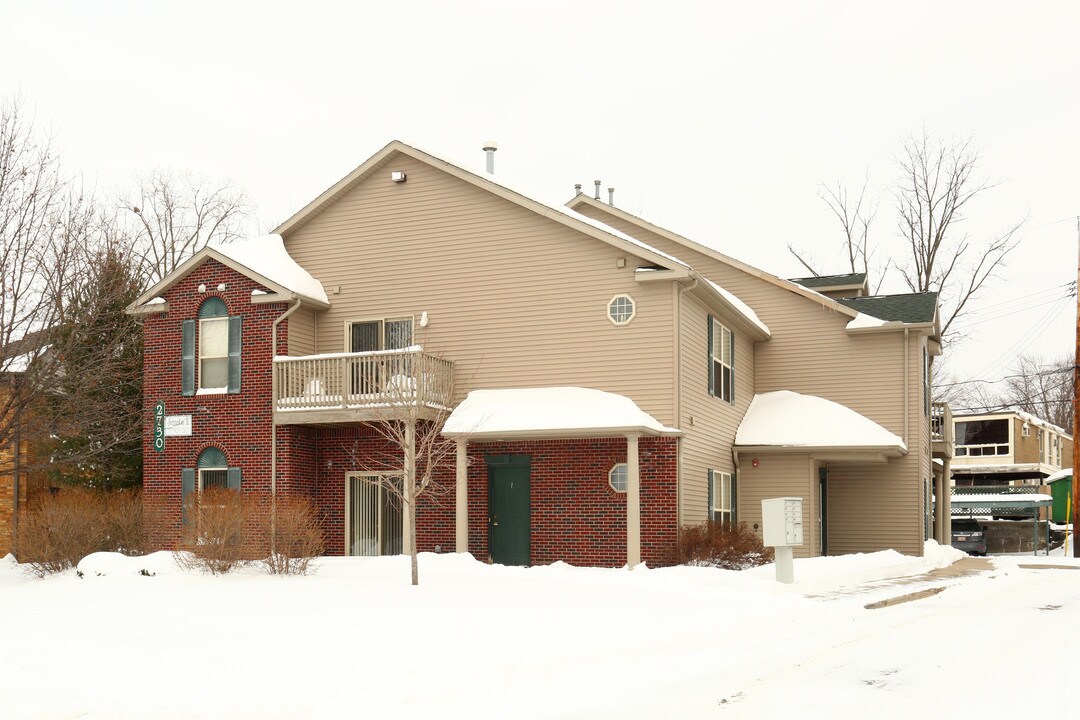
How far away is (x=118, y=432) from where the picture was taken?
1001 inches

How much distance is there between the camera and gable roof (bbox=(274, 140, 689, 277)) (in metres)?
21.8

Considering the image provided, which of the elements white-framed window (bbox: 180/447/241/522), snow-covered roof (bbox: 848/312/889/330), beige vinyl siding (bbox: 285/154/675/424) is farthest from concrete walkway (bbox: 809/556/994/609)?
white-framed window (bbox: 180/447/241/522)

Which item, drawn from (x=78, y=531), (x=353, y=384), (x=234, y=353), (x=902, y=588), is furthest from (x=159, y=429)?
(x=902, y=588)

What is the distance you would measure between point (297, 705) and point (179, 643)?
10.7 feet

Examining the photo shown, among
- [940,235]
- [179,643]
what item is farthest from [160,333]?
[940,235]

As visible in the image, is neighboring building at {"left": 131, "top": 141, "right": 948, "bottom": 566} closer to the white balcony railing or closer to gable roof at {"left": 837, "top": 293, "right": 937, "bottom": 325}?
the white balcony railing

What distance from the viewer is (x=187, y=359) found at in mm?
24062

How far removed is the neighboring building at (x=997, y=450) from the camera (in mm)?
56938

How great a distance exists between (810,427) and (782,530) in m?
8.42

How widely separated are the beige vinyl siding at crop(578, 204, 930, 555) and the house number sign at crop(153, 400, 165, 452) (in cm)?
1325

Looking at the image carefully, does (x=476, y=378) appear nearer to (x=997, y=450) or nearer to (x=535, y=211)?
(x=535, y=211)

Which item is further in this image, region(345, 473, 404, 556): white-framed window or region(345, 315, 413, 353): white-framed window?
region(345, 315, 413, 353): white-framed window

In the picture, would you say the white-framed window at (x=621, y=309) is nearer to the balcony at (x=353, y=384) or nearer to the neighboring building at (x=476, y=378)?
the neighboring building at (x=476, y=378)

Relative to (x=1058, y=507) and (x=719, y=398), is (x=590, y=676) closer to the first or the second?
(x=719, y=398)
